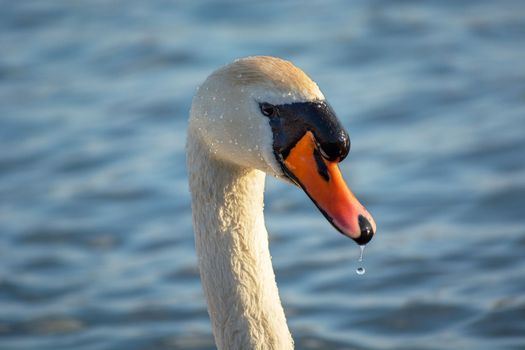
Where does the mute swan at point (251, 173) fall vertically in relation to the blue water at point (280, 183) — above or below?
below

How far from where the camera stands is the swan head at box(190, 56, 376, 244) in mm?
4672

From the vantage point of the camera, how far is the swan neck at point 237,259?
5109mm

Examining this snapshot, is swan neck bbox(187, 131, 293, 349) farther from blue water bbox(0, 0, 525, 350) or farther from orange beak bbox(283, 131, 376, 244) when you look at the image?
blue water bbox(0, 0, 525, 350)

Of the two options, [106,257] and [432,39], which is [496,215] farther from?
[432,39]

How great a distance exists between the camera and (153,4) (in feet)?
47.3

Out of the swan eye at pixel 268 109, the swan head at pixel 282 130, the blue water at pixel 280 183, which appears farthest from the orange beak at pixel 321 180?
the blue water at pixel 280 183

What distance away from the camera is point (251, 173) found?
16.8 ft

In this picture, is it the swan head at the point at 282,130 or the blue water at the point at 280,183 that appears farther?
the blue water at the point at 280,183

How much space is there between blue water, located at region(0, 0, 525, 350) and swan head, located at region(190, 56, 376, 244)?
305 centimetres

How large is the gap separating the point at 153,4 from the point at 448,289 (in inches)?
285

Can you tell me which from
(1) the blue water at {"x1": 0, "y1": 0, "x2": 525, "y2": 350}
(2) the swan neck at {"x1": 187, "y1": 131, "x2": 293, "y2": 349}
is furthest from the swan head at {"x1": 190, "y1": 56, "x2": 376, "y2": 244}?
(1) the blue water at {"x1": 0, "y1": 0, "x2": 525, "y2": 350}

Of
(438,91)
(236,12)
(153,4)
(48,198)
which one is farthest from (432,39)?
(48,198)

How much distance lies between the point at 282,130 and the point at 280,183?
Answer: 17.8ft

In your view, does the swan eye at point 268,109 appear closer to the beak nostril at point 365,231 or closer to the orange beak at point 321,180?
the orange beak at point 321,180
